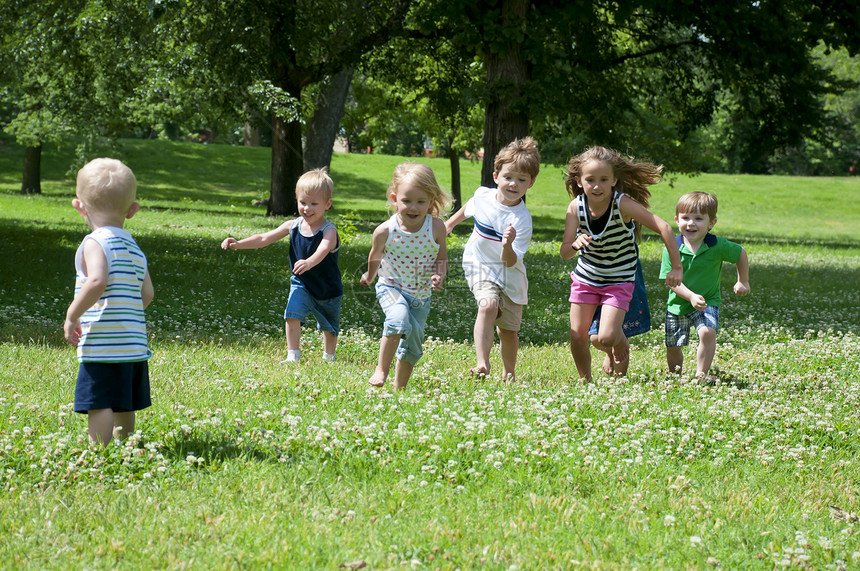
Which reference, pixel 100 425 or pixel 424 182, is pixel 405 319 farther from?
pixel 100 425

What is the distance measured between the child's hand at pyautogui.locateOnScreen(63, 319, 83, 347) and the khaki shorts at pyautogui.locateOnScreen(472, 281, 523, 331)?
3.47m

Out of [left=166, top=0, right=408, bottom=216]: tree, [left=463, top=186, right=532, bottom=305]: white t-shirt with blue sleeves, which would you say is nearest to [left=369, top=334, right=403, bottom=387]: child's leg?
[left=463, top=186, right=532, bottom=305]: white t-shirt with blue sleeves

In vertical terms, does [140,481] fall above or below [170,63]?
below

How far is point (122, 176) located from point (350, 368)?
11.4ft

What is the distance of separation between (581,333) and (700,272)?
1340 millimetres

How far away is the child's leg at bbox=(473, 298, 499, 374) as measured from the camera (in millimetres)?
7207

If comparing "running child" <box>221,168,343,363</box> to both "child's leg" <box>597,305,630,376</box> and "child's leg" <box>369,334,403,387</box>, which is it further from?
"child's leg" <box>597,305,630,376</box>

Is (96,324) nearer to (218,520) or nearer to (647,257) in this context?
(218,520)

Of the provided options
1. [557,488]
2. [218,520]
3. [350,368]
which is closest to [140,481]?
[218,520]

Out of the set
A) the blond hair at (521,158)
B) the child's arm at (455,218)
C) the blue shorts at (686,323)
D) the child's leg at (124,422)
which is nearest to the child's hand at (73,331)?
the child's leg at (124,422)

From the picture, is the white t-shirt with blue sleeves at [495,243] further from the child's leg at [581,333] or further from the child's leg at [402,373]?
the child's leg at [402,373]

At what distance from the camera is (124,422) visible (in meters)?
4.89

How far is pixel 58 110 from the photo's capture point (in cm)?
2939

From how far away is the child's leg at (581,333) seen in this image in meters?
7.52
